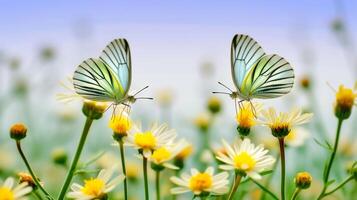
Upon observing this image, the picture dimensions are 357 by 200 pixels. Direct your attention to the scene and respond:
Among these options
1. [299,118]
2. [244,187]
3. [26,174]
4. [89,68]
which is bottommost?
[244,187]

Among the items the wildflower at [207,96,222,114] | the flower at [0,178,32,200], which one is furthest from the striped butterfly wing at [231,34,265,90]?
the wildflower at [207,96,222,114]

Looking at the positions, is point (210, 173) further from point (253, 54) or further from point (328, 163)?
point (253, 54)

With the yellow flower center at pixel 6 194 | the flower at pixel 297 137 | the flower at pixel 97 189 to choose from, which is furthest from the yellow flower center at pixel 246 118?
the flower at pixel 297 137

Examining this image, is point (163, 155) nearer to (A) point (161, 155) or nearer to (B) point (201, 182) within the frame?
(A) point (161, 155)

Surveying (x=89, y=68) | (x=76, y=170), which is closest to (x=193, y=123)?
(x=89, y=68)

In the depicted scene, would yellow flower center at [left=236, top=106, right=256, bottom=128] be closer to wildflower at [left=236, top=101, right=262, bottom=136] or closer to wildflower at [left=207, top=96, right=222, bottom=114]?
wildflower at [left=236, top=101, right=262, bottom=136]

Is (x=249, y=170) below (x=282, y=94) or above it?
below

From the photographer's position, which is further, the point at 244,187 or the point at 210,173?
the point at 244,187
